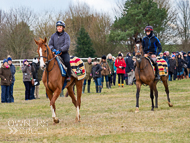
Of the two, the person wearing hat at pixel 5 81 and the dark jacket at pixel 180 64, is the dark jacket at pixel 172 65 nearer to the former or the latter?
the dark jacket at pixel 180 64

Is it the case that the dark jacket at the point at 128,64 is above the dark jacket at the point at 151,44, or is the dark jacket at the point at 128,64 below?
below

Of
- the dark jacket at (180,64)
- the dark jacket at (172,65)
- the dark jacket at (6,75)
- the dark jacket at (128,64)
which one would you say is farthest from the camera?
the dark jacket at (180,64)

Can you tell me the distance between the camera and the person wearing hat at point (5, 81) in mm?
16938

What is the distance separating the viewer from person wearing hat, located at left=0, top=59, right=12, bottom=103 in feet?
55.6

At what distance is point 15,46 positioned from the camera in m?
48.6

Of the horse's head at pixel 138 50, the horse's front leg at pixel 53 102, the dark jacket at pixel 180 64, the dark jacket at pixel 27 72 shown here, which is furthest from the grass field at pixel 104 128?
the dark jacket at pixel 180 64

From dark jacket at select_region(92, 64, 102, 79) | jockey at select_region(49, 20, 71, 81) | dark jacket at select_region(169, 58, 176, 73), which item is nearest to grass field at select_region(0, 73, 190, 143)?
jockey at select_region(49, 20, 71, 81)

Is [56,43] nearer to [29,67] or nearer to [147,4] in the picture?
[29,67]

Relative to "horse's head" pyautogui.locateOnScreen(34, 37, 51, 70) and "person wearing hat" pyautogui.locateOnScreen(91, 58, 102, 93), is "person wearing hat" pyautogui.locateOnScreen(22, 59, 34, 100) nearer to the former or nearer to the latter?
"person wearing hat" pyautogui.locateOnScreen(91, 58, 102, 93)

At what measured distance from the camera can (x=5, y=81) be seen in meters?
16.9

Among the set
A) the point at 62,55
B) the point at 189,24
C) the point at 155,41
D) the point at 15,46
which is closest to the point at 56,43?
the point at 62,55

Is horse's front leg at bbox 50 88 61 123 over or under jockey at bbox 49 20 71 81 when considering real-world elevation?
under

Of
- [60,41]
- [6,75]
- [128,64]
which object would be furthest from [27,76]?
[128,64]

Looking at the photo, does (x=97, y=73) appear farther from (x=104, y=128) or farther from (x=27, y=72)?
(x=104, y=128)
